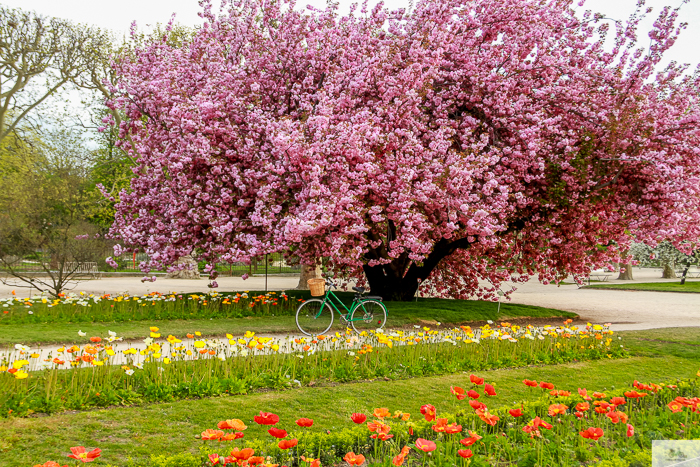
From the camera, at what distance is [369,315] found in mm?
10672

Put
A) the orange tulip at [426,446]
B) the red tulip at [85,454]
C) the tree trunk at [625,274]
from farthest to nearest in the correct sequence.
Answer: the tree trunk at [625,274]
the orange tulip at [426,446]
the red tulip at [85,454]

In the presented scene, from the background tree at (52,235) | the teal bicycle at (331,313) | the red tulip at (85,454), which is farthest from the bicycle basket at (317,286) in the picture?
the background tree at (52,235)

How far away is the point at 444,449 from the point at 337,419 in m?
1.34

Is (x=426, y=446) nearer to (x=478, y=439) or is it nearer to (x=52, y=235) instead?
(x=478, y=439)

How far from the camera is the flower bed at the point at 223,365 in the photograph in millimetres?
4949

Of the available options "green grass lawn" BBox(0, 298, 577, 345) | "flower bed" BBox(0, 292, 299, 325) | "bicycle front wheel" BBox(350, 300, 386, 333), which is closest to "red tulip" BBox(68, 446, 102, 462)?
"green grass lawn" BBox(0, 298, 577, 345)

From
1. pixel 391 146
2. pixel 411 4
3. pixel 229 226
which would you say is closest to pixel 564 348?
pixel 391 146

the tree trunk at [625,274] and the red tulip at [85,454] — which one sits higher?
the tree trunk at [625,274]

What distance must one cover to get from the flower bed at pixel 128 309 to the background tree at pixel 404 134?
1.16 m

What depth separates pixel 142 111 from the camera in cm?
1328

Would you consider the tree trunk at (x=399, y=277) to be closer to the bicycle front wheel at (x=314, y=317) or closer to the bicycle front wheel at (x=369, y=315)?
the bicycle front wheel at (x=369, y=315)

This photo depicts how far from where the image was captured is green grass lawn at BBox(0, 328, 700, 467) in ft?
13.2

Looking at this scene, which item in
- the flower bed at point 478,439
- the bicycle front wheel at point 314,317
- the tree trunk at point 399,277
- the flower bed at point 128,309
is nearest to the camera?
the flower bed at point 478,439

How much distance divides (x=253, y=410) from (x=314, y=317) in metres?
5.31
